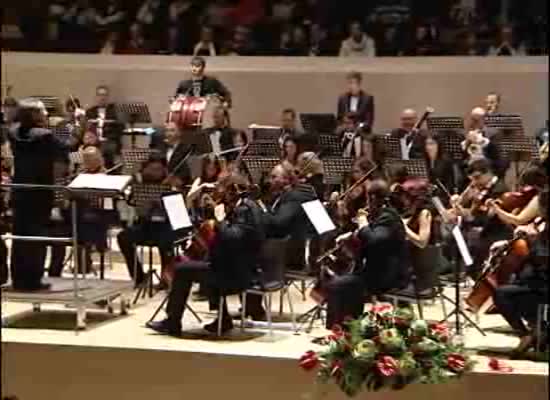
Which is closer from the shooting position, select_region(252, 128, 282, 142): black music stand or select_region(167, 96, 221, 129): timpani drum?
select_region(252, 128, 282, 142): black music stand

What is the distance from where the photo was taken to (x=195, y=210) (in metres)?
8.45

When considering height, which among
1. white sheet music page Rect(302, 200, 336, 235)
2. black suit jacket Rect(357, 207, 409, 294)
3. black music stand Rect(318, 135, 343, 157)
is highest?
black music stand Rect(318, 135, 343, 157)

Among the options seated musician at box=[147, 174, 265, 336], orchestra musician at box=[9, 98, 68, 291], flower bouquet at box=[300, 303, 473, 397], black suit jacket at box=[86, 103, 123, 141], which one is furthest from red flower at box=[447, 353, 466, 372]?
black suit jacket at box=[86, 103, 123, 141]

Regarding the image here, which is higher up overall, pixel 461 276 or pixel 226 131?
pixel 226 131

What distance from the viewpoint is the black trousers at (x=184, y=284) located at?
25.6 feet

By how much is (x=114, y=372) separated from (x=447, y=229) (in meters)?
2.19

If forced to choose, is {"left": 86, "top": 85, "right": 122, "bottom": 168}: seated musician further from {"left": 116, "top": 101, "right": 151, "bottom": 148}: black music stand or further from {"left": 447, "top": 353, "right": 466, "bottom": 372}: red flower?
{"left": 447, "top": 353, "right": 466, "bottom": 372}: red flower

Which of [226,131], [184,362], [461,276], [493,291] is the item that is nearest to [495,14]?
[226,131]

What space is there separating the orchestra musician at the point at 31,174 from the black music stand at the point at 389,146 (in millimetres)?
2331

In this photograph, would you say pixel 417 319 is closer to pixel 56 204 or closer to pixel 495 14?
pixel 56 204

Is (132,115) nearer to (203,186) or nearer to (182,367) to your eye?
(203,186)

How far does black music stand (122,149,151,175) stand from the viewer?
865 cm

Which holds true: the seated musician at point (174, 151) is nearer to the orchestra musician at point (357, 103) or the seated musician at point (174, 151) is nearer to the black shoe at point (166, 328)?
the black shoe at point (166, 328)

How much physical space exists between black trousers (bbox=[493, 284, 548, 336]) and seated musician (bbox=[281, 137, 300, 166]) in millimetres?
2375
